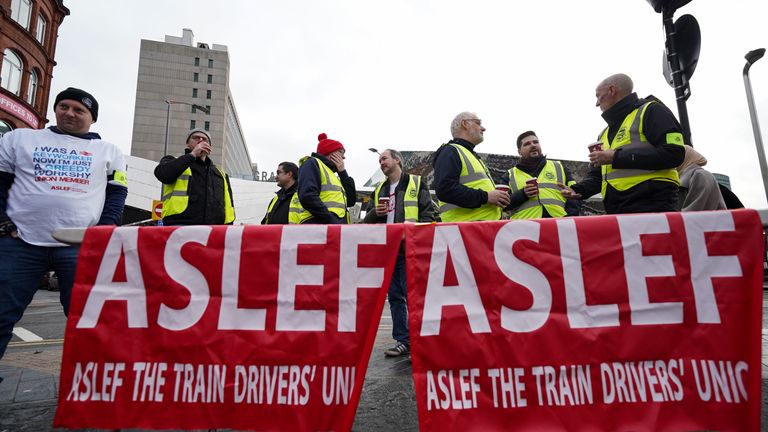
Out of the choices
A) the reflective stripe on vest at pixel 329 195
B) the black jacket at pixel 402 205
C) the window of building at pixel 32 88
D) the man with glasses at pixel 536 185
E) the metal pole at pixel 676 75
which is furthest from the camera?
the window of building at pixel 32 88

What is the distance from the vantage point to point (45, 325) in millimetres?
6547

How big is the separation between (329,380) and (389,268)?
613 mm

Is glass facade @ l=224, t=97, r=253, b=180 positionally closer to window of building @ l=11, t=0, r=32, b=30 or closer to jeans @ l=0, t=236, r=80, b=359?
window of building @ l=11, t=0, r=32, b=30

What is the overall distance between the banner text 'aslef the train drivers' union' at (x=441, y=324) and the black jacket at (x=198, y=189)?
1.49m

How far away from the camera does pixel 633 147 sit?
8.82 ft

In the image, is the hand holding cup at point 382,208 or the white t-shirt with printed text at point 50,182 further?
the hand holding cup at point 382,208

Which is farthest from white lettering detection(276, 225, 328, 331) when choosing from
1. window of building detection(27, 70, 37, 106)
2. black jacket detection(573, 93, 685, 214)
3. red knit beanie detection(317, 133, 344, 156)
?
window of building detection(27, 70, 37, 106)

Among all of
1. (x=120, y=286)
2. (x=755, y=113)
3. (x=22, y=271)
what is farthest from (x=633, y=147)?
(x=755, y=113)

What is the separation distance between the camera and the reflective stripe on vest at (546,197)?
12.3 ft

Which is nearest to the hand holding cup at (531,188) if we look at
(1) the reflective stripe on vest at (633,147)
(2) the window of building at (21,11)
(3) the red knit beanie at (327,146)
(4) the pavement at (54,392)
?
(1) the reflective stripe on vest at (633,147)

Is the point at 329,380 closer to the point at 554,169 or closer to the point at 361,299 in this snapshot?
the point at 361,299

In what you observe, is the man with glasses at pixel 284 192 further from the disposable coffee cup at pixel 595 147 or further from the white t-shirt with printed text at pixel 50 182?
the disposable coffee cup at pixel 595 147

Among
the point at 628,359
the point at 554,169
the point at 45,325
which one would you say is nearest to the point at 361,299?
the point at 628,359

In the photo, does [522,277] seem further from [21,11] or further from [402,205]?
[21,11]
